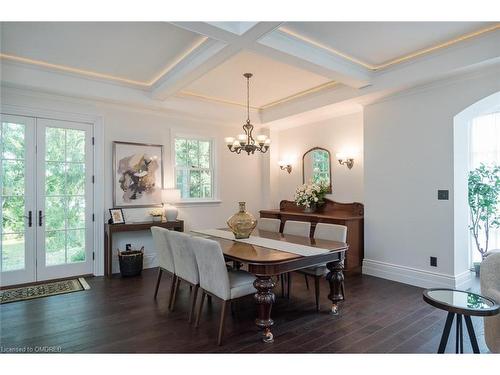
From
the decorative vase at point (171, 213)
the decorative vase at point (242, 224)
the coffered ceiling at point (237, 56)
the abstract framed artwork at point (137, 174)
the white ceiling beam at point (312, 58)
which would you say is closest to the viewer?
the coffered ceiling at point (237, 56)

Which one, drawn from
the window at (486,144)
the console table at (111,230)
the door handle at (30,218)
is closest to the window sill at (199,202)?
the console table at (111,230)

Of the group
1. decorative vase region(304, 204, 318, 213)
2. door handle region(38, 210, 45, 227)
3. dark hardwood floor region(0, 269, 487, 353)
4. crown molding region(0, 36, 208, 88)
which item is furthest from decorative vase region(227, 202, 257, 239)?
door handle region(38, 210, 45, 227)

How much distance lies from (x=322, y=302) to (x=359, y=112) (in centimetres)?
310

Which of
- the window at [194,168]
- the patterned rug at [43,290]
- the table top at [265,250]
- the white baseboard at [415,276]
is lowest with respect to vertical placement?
the patterned rug at [43,290]

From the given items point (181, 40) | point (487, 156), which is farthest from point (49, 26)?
point (487, 156)

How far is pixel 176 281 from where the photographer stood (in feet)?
11.0

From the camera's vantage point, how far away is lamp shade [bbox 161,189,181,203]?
200 inches

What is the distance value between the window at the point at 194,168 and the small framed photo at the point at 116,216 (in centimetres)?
108

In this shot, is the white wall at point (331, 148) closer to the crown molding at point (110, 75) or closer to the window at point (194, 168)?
the window at point (194, 168)

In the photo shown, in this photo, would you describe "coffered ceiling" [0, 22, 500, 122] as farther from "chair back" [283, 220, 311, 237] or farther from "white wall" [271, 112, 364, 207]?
"chair back" [283, 220, 311, 237]

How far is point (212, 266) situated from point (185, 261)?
1.62 ft

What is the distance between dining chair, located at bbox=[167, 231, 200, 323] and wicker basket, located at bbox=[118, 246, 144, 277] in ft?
5.27

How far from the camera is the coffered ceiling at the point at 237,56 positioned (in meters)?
3.03

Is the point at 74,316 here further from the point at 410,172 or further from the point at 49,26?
the point at 410,172
